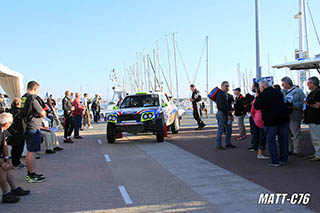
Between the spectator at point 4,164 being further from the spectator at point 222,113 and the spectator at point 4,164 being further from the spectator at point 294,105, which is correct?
the spectator at point 294,105

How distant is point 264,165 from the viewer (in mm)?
8258

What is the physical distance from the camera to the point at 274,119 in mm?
8031

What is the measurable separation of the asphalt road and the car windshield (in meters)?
3.52

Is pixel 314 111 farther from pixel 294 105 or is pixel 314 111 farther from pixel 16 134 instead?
pixel 16 134

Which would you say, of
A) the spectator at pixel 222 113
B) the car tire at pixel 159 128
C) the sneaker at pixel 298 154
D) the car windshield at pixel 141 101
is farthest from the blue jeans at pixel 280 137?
the car windshield at pixel 141 101

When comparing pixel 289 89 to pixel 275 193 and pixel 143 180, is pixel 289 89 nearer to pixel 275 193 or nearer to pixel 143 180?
pixel 275 193

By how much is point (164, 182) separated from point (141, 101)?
25.4 ft

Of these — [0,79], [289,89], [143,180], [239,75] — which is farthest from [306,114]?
[239,75]

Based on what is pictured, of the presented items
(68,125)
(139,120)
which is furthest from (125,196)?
(68,125)

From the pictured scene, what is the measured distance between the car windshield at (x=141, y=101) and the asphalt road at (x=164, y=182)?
11.6 feet

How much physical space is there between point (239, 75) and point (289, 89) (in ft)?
158

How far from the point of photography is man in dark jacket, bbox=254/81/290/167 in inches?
317

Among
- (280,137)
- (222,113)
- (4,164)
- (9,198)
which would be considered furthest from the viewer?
(222,113)

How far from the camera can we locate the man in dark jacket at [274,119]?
8047 millimetres
